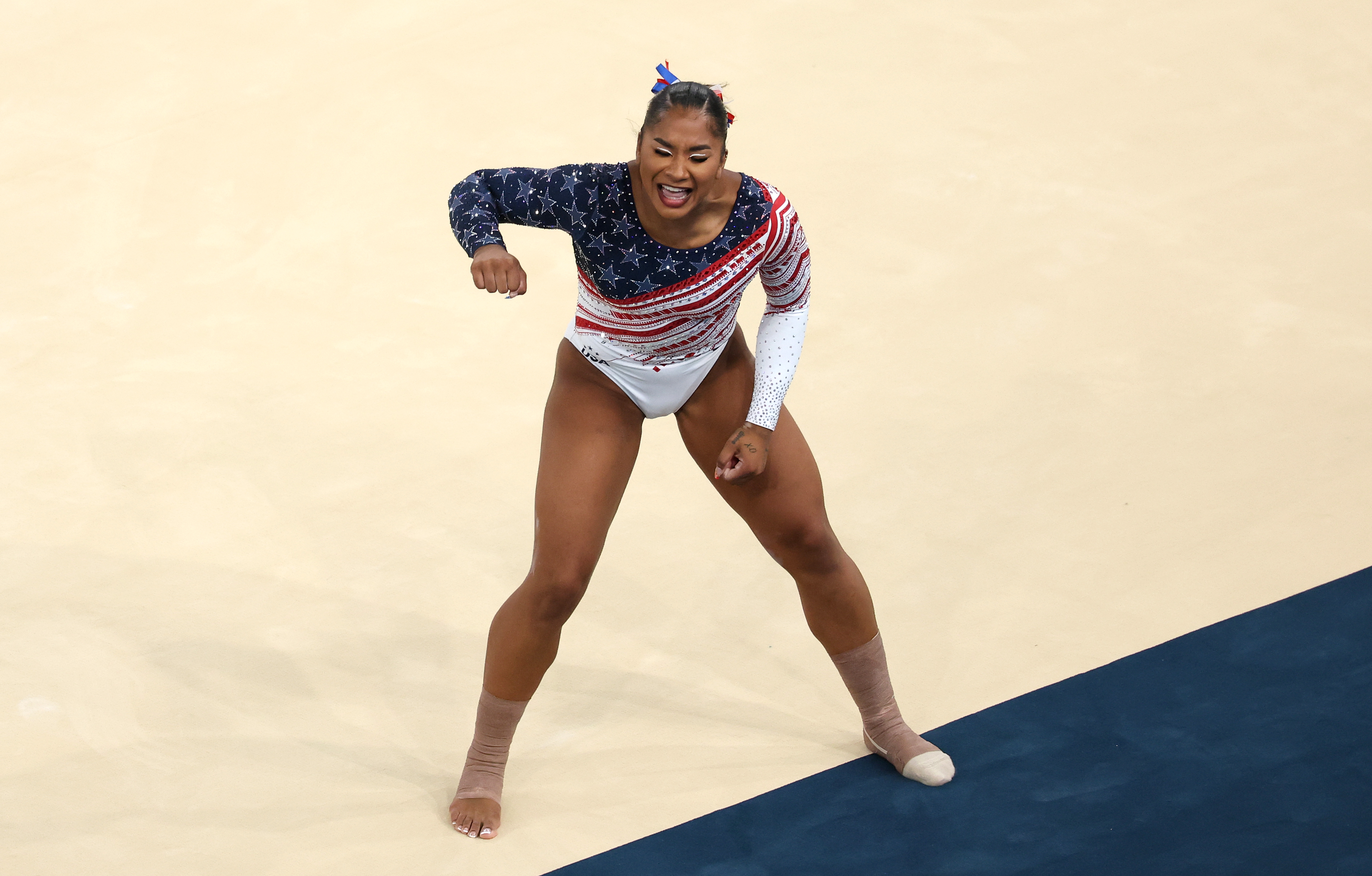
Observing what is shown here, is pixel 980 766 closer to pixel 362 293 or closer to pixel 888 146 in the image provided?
pixel 362 293

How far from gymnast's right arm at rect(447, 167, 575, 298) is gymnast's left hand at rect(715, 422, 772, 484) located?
20.4 inches

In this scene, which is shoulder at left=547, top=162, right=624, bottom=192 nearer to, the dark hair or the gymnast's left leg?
the dark hair

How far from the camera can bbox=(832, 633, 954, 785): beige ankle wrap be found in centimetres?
361

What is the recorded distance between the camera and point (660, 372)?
3.32 meters

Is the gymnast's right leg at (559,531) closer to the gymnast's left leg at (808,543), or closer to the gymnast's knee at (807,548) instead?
the gymnast's left leg at (808,543)

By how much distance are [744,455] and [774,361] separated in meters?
0.21

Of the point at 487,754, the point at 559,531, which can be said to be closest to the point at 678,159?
the point at 559,531

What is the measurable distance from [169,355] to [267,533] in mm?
1127

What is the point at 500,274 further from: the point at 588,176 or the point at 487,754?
the point at 487,754

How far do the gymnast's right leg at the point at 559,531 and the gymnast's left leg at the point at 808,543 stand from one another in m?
0.17

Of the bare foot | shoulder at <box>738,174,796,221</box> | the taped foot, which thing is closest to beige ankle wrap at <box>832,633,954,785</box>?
the taped foot

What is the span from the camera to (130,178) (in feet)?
20.5

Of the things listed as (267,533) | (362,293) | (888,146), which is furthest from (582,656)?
(888,146)

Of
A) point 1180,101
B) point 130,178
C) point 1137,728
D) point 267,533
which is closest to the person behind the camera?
point 1137,728
